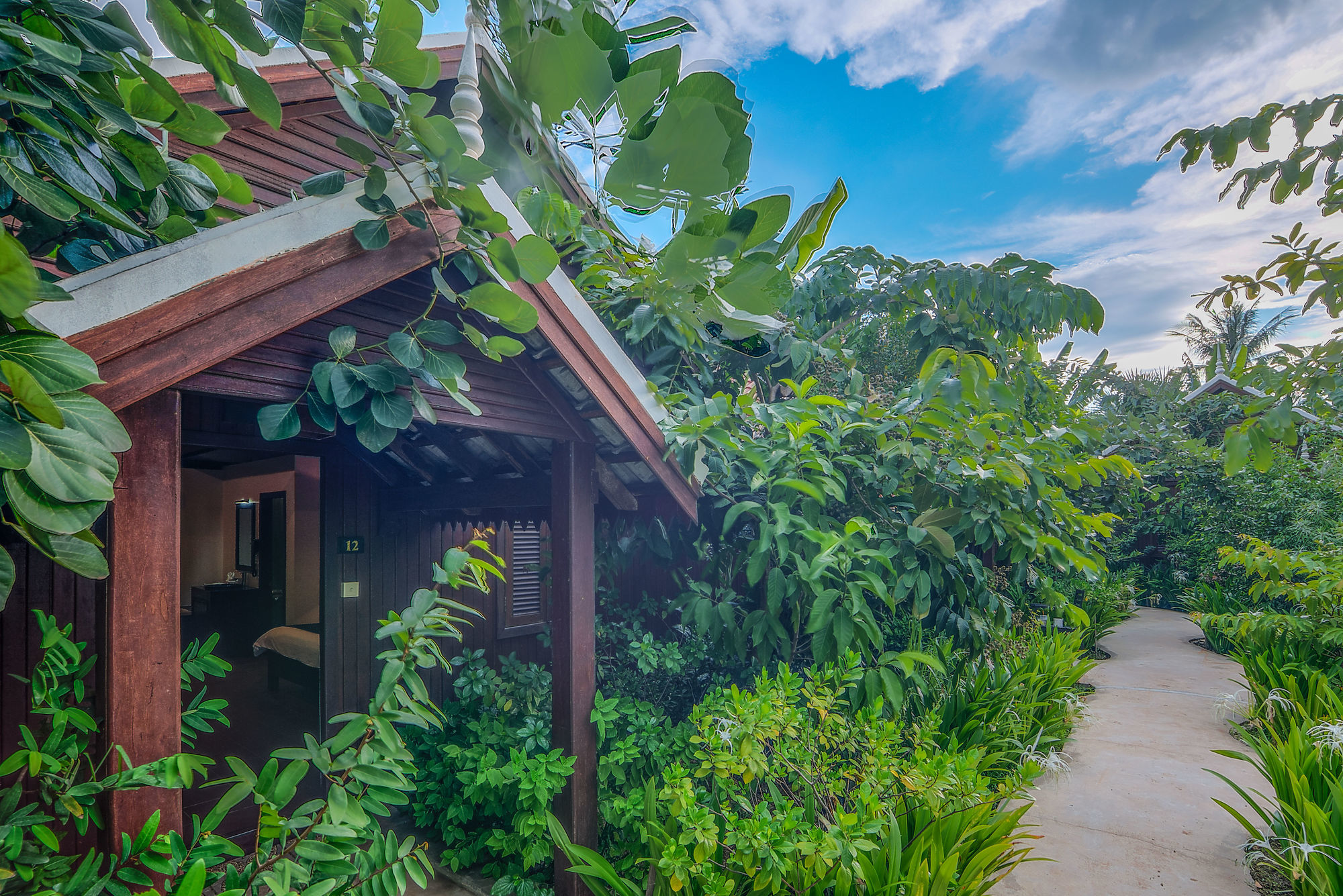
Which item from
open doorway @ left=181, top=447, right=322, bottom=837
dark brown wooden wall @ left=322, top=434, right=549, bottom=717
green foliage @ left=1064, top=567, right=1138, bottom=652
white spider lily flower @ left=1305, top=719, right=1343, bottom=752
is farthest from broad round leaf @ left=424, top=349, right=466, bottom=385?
green foliage @ left=1064, top=567, right=1138, bottom=652

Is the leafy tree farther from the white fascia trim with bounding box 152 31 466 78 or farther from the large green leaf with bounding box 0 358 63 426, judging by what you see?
the white fascia trim with bounding box 152 31 466 78

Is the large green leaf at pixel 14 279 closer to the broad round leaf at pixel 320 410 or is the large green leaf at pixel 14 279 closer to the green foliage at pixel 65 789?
the green foliage at pixel 65 789

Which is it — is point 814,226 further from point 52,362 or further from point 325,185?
point 325,185

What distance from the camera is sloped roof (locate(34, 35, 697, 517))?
3.73 ft

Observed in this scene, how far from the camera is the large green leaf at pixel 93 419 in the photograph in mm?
816

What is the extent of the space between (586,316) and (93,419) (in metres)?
1.48

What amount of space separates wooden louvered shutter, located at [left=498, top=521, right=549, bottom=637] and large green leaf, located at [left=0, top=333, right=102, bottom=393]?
12.5 ft

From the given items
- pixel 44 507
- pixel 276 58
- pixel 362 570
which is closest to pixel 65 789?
pixel 44 507

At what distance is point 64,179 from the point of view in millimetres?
896

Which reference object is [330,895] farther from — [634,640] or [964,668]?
[964,668]

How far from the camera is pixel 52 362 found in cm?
79

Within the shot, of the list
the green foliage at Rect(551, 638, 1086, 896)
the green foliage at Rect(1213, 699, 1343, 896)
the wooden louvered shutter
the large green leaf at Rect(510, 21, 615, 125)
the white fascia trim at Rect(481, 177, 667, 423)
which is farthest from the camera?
the wooden louvered shutter

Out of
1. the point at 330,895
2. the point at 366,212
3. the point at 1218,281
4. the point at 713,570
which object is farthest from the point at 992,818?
the point at 366,212

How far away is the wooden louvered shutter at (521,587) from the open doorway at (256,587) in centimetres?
143
